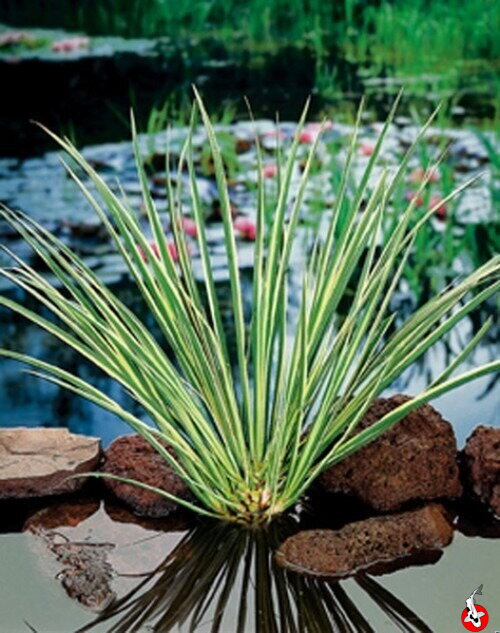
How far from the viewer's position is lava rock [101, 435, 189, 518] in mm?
3506

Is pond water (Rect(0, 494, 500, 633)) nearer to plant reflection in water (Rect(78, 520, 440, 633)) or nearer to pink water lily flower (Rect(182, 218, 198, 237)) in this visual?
plant reflection in water (Rect(78, 520, 440, 633))

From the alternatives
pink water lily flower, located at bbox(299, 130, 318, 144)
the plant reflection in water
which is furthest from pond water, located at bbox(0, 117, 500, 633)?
pink water lily flower, located at bbox(299, 130, 318, 144)

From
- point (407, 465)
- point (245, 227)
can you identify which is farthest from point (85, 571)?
point (245, 227)

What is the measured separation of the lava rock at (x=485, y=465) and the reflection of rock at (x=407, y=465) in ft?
0.14

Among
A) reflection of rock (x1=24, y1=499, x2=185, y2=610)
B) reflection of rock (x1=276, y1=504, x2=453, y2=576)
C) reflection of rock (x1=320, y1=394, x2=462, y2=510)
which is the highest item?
reflection of rock (x1=320, y1=394, x2=462, y2=510)

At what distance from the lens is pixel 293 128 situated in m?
5.47

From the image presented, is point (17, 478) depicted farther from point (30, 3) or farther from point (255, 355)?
point (30, 3)

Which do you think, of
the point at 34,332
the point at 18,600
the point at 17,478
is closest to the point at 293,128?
the point at 34,332

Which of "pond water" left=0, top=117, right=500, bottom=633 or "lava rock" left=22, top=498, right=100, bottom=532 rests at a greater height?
"lava rock" left=22, top=498, right=100, bottom=532

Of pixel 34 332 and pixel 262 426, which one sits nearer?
pixel 262 426

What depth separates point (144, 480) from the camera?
352cm

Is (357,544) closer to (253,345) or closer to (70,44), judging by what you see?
(253,345)

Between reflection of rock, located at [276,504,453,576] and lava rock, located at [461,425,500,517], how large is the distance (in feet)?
0.70

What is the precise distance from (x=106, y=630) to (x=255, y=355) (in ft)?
2.02
